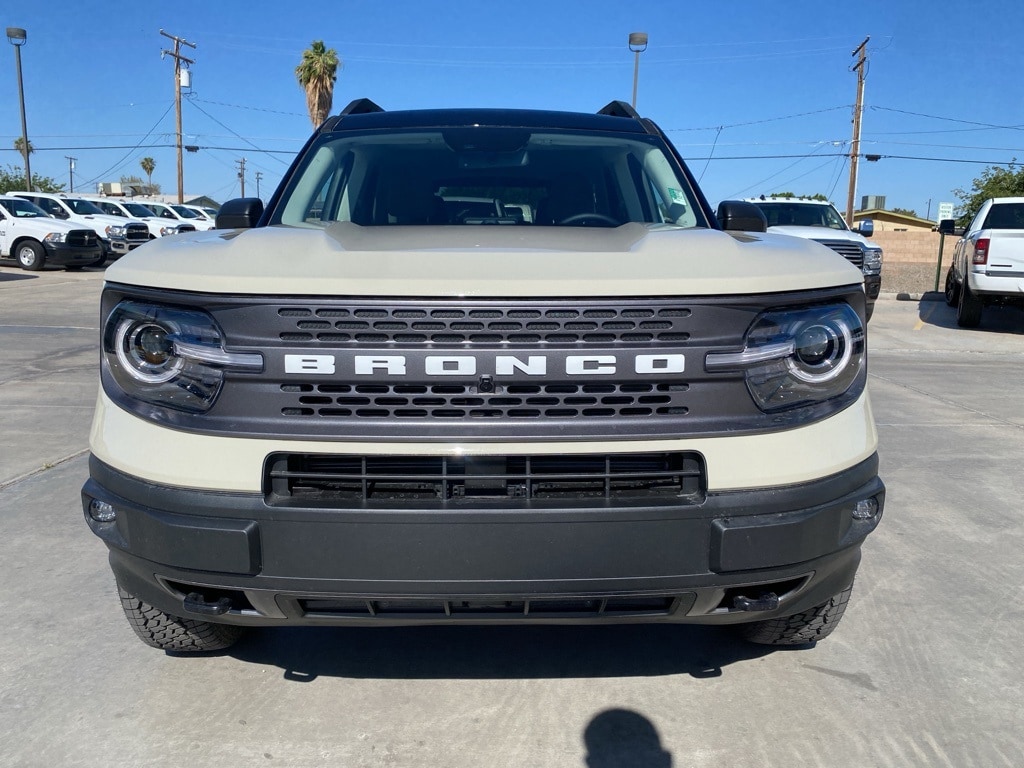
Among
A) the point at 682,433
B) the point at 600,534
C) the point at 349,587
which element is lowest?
the point at 349,587

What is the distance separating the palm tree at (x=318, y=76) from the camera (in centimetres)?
3225

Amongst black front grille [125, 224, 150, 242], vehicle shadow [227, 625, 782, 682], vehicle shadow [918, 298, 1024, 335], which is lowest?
vehicle shadow [918, 298, 1024, 335]

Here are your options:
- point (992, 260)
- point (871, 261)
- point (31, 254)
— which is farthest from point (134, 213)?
point (992, 260)

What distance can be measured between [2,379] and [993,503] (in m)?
7.47

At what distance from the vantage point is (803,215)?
14.0m

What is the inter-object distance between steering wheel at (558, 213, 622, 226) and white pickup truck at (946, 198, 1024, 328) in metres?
10.3

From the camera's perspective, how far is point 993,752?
7.80 feet

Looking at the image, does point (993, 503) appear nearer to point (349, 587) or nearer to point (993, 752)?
point (993, 752)

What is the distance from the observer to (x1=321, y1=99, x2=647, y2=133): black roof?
3.63 metres

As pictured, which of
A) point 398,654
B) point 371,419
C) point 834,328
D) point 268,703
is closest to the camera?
point 371,419

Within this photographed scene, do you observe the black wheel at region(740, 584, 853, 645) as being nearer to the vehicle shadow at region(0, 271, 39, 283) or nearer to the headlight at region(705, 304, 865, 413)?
the headlight at region(705, 304, 865, 413)

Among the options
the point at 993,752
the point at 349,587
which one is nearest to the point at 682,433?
the point at 349,587

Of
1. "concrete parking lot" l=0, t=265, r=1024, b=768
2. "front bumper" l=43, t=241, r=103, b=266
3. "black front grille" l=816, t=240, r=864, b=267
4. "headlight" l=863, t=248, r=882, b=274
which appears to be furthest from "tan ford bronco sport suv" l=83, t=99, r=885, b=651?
"front bumper" l=43, t=241, r=103, b=266

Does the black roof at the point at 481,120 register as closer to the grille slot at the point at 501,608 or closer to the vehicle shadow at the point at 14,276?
the grille slot at the point at 501,608
